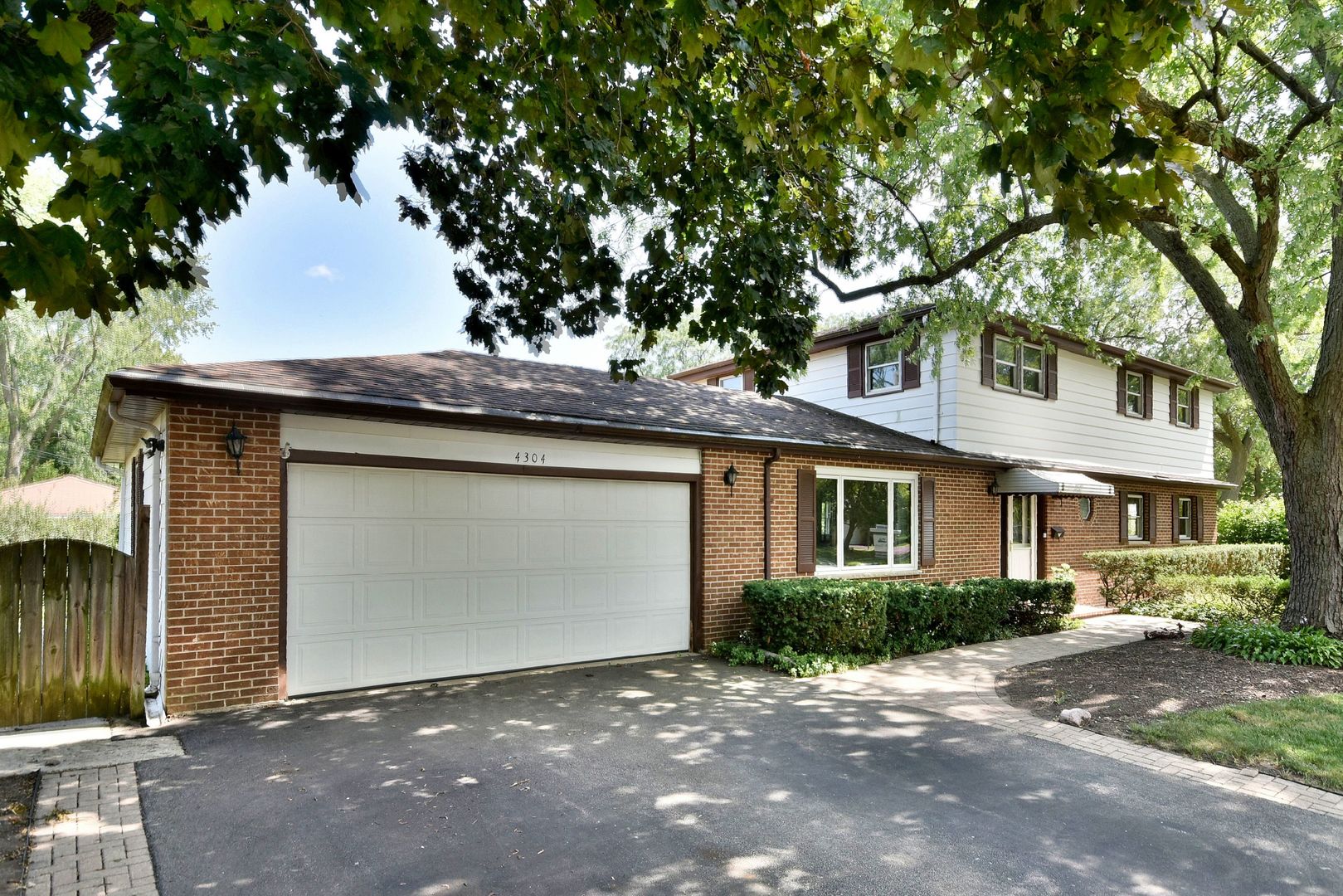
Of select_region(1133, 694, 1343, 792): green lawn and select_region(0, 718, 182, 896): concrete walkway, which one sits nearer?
select_region(0, 718, 182, 896): concrete walkway

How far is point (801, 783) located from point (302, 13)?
5596mm

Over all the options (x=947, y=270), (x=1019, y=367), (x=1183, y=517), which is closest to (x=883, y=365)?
(x=1019, y=367)

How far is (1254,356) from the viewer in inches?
403

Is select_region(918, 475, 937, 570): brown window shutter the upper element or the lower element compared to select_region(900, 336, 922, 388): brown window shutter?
lower

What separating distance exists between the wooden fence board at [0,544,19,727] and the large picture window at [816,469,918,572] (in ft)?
30.4

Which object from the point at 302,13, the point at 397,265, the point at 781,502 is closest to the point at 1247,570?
the point at 781,502

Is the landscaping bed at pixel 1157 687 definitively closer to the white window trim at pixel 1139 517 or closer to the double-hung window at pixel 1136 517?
the white window trim at pixel 1139 517

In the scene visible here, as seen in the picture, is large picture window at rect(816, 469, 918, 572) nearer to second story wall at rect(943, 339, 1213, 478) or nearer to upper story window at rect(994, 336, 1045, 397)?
second story wall at rect(943, 339, 1213, 478)

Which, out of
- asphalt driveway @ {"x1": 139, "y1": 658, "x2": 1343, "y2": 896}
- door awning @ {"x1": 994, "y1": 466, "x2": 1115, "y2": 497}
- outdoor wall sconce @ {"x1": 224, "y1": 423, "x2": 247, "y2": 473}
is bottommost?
asphalt driveway @ {"x1": 139, "y1": 658, "x2": 1343, "y2": 896}

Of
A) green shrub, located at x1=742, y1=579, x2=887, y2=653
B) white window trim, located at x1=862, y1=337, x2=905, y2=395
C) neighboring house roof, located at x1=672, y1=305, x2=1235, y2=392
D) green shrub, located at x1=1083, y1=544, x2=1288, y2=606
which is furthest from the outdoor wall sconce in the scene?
green shrub, located at x1=1083, y1=544, x2=1288, y2=606

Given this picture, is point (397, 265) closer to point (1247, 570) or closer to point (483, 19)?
point (483, 19)

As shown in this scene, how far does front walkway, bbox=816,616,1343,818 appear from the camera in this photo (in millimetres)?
5289

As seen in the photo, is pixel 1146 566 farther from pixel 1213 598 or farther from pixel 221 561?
pixel 221 561

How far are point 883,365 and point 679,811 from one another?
1208 centimetres
